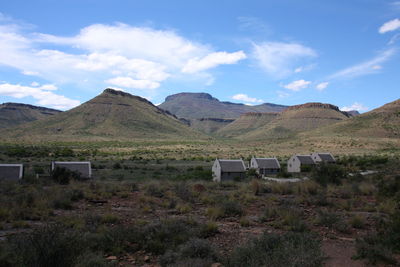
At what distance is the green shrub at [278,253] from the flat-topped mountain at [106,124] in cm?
12916

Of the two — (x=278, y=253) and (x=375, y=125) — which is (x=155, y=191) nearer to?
(x=278, y=253)

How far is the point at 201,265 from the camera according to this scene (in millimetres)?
6766

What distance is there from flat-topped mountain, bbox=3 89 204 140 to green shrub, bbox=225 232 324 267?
12916 centimetres

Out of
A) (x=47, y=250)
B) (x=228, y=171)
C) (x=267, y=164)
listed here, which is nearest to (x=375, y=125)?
(x=267, y=164)

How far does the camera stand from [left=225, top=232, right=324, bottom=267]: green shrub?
6198 mm

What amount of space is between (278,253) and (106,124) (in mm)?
150662

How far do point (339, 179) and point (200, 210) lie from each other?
16946mm

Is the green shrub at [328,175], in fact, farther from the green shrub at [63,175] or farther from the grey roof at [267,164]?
the green shrub at [63,175]

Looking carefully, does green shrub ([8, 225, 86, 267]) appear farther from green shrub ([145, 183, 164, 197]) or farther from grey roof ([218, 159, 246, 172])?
grey roof ([218, 159, 246, 172])

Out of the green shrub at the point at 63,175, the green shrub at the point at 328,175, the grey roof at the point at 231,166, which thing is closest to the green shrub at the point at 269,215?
the green shrub at the point at 328,175

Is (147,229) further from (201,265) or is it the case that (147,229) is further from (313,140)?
(313,140)

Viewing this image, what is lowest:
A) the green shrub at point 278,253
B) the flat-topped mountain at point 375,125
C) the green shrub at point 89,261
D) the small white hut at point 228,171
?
the small white hut at point 228,171

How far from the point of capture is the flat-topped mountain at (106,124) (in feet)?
445

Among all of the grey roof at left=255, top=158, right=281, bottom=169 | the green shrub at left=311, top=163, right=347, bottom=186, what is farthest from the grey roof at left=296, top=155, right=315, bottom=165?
the green shrub at left=311, top=163, right=347, bottom=186
